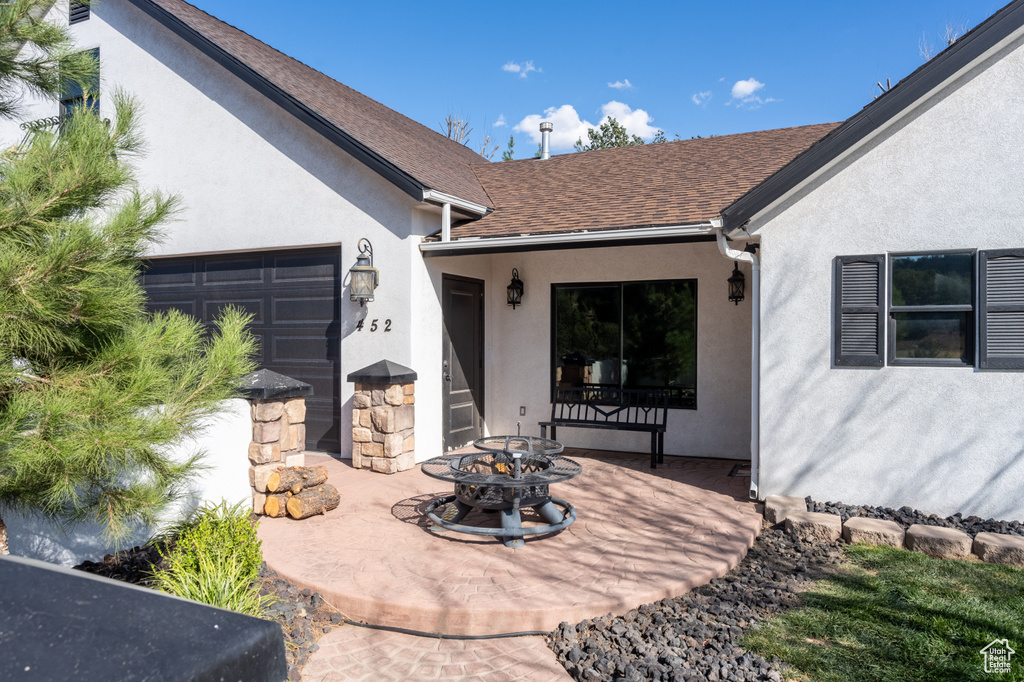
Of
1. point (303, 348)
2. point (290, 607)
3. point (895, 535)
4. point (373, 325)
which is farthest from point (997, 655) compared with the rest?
point (303, 348)

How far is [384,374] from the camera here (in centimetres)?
705

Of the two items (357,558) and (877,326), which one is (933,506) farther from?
(357,558)

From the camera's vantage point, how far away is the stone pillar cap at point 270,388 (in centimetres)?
555

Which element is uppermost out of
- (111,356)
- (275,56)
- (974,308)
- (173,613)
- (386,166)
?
(275,56)

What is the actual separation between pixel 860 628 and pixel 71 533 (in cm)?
552

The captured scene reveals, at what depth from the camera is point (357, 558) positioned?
14.9 feet

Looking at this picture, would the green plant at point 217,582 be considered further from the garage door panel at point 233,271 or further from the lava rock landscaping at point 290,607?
the garage door panel at point 233,271

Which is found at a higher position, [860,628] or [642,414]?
[642,414]

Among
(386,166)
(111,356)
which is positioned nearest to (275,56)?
(386,166)

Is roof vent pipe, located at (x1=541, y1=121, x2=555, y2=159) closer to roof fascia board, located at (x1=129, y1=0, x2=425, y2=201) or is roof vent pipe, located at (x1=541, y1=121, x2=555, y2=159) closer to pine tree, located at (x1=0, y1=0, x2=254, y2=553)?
roof fascia board, located at (x1=129, y1=0, x2=425, y2=201)

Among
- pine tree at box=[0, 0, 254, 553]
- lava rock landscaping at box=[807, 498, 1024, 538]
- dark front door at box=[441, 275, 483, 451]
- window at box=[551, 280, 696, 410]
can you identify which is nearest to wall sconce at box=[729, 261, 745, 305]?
window at box=[551, 280, 696, 410]

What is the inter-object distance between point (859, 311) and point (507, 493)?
11.9ft

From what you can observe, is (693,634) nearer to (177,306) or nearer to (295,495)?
(295,495)

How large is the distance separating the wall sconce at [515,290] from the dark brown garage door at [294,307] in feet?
7.91
